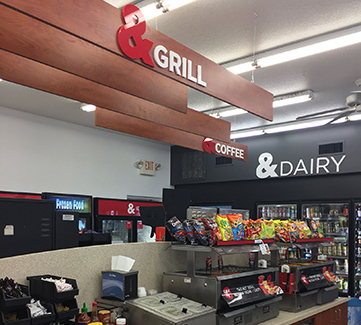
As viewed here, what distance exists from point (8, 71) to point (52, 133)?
17.5 ft

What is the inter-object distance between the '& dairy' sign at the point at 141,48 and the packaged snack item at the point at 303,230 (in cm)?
251

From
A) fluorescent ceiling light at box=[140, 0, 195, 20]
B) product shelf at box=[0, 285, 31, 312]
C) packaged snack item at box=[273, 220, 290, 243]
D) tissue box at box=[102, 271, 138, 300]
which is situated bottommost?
tissue box at box=[102, 271, 138, 300]

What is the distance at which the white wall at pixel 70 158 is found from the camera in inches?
286

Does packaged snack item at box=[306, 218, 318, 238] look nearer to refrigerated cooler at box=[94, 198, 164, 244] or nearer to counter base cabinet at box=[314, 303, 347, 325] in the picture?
counter base cabinet at box=[314, 303, 347, 325]

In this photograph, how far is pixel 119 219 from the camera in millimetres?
7832

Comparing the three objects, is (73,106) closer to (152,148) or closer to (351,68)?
(152,148)

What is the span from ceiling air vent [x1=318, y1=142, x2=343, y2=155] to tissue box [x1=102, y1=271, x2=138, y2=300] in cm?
628

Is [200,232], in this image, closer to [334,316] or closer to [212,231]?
[212,231]

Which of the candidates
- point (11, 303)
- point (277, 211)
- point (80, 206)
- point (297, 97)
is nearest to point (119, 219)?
point (80, 206)

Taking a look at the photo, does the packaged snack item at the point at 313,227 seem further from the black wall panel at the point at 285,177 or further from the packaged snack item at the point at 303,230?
the black wall panel at the point at 285,177

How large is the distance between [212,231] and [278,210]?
616 cm

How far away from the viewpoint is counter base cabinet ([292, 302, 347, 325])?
3783 mm

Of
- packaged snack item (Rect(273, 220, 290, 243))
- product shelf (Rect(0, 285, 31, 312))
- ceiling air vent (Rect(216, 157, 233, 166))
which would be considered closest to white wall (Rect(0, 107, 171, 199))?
ceiling air vent (Rect(216, 157, 233, 166))

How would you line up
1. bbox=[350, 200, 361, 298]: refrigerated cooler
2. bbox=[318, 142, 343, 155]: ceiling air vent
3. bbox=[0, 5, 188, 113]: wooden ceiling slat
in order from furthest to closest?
1. bbox=[318, 142, 343, 155]: ceiling air vent
2. bbox=[350, 200, 361, 298]: refrigerated cooler
3. bbox=[0, 5, 188, 113]: wooden ceiling slat
